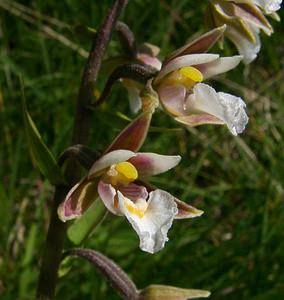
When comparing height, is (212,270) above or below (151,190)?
below

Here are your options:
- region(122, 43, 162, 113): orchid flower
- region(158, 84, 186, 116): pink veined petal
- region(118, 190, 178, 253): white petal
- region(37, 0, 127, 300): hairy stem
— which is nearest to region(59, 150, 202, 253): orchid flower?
region(118, 190, 178, 253): white petal

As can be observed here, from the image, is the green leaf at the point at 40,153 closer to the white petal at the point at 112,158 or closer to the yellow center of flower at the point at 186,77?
the white petal at the point at 112,158

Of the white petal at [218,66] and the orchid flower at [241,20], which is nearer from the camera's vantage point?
the white petal at [218,66]

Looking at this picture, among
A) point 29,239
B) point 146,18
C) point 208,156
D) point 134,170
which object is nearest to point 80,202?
point 134,170

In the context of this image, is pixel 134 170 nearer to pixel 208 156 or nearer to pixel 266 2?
pixel 266 2

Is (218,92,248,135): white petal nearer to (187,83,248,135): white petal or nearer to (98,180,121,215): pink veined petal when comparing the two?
(187,83,248,135): white petal

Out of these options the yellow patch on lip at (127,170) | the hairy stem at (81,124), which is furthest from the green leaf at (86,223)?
the yellow patch on lip at (127,170)
